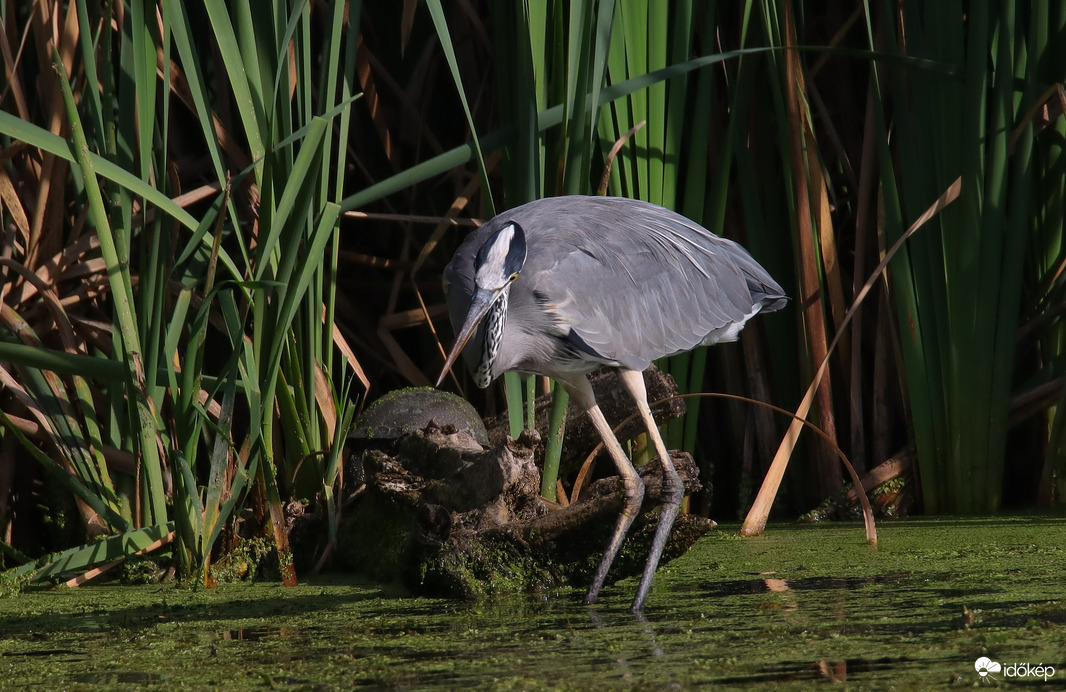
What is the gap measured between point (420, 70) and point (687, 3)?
1.28 meters

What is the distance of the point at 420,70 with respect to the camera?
4.61 m

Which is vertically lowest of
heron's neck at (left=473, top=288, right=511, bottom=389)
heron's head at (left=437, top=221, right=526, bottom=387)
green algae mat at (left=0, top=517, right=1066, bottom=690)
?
green algae mat at (left=0, top=517, right=1066, bottom=690)

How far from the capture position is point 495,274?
3.06 metres

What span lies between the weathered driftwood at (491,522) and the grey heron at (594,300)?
0.10m

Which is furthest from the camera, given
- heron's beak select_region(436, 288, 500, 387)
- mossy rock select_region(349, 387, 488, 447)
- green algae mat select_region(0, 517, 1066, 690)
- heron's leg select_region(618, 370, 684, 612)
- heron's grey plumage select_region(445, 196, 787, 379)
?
mossy rock select_region(349, 387, 488, 447)

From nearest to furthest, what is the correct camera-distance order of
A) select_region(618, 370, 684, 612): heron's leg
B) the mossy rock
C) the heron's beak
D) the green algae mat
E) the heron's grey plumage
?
the green algae mat → the heron's beak → select_region(618, 370, 684, 612): heron's leg → the heron's grey plumage → the mossy rock

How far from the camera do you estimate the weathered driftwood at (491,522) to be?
10.1ft

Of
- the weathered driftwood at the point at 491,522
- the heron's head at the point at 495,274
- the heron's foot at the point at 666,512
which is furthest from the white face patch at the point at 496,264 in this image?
the heron's foot at the point at 666,512

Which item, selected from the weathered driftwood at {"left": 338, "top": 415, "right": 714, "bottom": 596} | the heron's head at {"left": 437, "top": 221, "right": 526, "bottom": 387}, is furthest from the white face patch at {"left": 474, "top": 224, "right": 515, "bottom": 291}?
the weathered driftwood at {"left": 338, "top": 415, "right": 714, "bottom": 596}

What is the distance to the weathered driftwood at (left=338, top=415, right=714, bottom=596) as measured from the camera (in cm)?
307

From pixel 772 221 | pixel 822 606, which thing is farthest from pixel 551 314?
pixel 772 221

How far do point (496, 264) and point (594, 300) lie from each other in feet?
1.46

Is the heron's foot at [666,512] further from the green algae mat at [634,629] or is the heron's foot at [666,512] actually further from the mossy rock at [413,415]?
the mossy rock at [413,415]

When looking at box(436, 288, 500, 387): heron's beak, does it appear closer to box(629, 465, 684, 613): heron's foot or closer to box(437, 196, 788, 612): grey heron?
box(437, 196, 788, 612): grey heron
